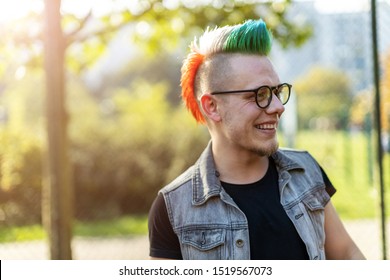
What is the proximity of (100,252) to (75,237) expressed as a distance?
62 centimetres

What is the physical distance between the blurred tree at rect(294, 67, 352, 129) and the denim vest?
5.53 metres

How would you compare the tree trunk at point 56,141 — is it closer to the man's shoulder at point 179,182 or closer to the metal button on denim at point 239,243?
the man's shoulder at point 179,182

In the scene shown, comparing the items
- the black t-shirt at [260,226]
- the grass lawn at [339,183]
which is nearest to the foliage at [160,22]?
the black t-shirt at [260,226]

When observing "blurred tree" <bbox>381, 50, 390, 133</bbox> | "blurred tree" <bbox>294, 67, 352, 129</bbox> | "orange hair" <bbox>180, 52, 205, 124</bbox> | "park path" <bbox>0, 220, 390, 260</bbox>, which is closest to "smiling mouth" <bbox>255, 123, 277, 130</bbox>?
"orange hair" <bbox>180, 52, 205, 124</bbox>

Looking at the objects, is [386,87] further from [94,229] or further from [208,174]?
[208,174]

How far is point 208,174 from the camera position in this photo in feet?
5.81

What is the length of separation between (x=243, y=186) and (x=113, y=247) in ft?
12.4

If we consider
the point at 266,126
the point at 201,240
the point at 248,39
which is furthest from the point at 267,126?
the point at 201,240

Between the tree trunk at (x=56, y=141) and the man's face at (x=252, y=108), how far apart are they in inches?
65.5

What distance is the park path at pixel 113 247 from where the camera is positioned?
4.84 meters

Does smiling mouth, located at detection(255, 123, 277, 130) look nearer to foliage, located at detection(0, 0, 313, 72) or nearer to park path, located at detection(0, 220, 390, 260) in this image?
foliage, located at detection(0, 0, 313, 72)

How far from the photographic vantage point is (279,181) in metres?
1.74

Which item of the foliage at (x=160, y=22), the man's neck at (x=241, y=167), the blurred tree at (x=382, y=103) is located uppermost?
the foliage at (x=160, y=22)
